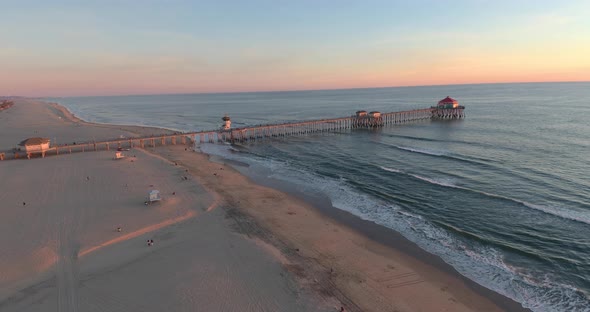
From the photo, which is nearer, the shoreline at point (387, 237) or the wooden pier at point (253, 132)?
the shoreline at point (387, 237)

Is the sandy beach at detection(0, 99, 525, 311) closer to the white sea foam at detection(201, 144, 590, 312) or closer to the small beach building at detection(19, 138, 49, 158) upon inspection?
the white sea foam at detection(201, 144, 590, 312)

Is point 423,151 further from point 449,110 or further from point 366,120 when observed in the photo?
point 449,110

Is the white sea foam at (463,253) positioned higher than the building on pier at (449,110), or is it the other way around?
the building on pier at (449,110)

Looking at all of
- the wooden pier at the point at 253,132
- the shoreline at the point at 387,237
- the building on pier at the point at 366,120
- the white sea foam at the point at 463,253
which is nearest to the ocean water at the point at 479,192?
the white sea foam at the point at 463,253

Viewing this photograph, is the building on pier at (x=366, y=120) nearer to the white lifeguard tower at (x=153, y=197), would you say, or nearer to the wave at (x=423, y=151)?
the wave at (x=423, y=151)

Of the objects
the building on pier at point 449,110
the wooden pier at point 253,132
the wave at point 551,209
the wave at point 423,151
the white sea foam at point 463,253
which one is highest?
the building on pier at point 449,110
